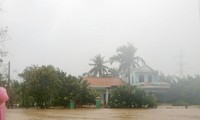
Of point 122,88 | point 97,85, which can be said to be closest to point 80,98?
point 122,88

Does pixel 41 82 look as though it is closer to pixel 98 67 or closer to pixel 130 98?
pixel 130 98

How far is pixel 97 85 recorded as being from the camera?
46875 millimetres

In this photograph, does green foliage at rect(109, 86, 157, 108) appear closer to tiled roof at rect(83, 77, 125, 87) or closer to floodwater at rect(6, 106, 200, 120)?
floodwater at rect(6, 106, 200, 120)

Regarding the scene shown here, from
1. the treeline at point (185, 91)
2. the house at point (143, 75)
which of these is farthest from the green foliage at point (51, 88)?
the house at point (143, 75)

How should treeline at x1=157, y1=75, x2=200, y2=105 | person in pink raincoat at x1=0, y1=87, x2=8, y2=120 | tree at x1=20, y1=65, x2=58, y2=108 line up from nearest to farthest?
person in pink raincoat at x1=0, y1=87, x2=8, y2=120 < tree at x1=20, y1=65, x2=58, y2=108 < treeline at x1=157, y1=75, x2=200, y2=105

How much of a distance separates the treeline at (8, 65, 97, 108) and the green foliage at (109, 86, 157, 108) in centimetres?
249

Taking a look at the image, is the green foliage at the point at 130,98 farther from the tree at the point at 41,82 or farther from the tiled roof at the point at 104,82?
the tiled roof at the point at 104,82

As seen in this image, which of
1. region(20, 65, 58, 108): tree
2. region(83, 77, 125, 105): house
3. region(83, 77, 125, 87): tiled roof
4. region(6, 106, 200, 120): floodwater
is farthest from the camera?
region(83, 77, 125, 87): tiled roof

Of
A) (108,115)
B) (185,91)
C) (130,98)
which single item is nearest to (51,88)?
(130,98)

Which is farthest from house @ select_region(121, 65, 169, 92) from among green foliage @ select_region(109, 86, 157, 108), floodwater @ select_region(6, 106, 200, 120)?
floodwater @ select_region(6, 106, 200, 120)

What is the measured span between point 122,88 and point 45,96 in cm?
714

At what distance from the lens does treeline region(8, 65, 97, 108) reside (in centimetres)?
3453

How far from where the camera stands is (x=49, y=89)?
34719 millimetres

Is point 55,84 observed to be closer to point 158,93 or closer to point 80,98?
point 80,98
